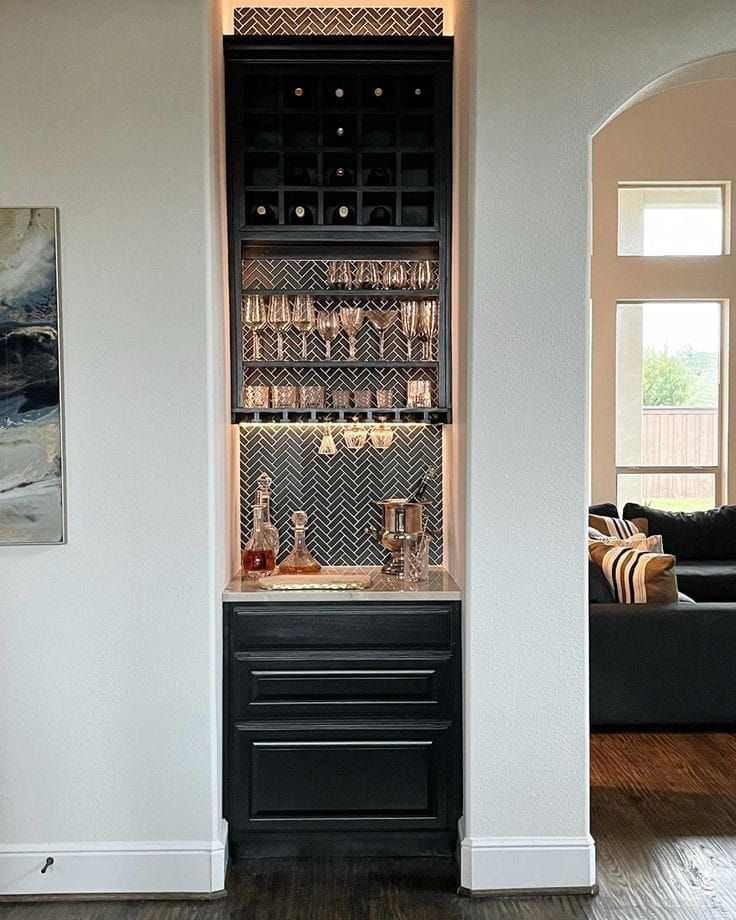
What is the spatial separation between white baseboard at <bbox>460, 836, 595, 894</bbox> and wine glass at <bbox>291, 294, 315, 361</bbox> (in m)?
1.96

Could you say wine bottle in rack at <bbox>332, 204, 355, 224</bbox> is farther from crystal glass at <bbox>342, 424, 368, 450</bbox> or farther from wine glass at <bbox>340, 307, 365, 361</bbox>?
crystal glass at <bbox>342, 424, 368, 450</bbox>

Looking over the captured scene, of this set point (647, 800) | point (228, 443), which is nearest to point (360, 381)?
point (228, 443)

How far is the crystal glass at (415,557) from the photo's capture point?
12.5ft

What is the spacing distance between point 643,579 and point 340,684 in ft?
6.84

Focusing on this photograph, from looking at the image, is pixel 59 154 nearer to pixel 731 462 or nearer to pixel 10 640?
pixel 10 640

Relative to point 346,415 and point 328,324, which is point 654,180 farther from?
point 346,415

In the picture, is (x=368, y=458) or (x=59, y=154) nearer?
(x=59, y=154)

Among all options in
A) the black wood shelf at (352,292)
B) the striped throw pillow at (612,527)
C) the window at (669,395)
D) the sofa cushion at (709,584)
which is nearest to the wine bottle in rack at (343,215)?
the black wood shelf at (352,292)

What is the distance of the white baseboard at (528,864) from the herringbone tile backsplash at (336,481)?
118 centimetres

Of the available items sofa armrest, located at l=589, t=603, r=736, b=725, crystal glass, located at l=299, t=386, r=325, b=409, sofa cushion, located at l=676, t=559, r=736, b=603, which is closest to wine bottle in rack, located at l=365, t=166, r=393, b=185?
crystal glass, located at l=299, t=386, r=325, b=409

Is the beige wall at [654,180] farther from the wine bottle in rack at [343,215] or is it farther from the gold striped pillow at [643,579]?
the wine bottle in rack at [343,215]

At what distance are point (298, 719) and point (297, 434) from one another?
46.2 inches

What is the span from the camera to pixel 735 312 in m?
8.54

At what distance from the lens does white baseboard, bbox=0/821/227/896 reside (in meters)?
3.39
